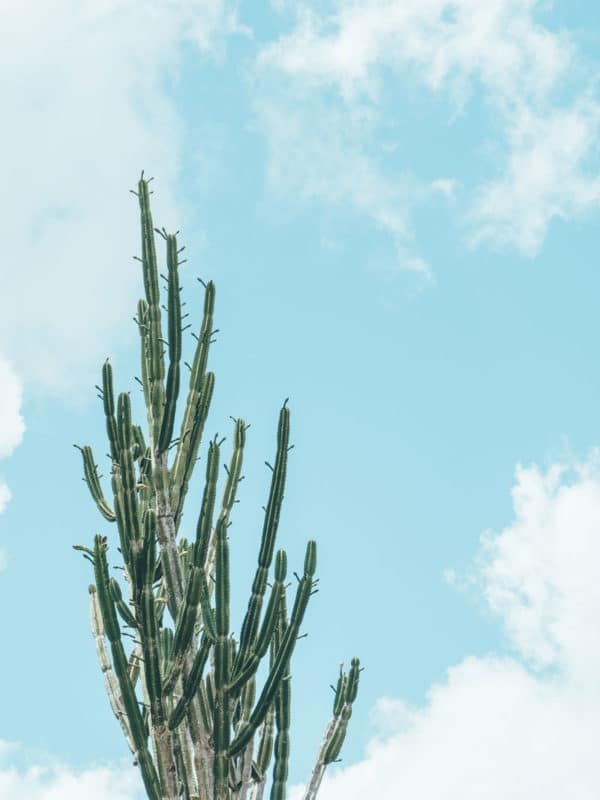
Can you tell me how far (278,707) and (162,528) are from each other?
126cm

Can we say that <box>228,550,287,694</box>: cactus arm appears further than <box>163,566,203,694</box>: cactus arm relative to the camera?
Yes

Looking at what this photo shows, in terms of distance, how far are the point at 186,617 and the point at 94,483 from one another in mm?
1514

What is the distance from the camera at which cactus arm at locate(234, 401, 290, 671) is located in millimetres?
5980

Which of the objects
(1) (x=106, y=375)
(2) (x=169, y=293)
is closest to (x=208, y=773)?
(1) (x=106, y=375)

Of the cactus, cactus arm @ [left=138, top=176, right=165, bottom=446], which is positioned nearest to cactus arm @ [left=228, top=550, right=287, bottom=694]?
the cactus

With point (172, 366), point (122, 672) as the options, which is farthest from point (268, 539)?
point (172, 366)

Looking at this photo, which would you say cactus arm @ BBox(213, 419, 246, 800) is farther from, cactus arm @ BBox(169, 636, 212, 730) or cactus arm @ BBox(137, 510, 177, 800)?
cactus arm @ BBox(137, 510, 177, 800)

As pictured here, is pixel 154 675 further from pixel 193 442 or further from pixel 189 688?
pixel 193 442

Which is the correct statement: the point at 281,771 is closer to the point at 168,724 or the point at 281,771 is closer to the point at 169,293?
the point at 168,724

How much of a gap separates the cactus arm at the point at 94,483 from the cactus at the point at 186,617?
0.01 meters

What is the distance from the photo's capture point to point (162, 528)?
6.47m

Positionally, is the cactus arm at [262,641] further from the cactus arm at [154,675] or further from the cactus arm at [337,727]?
the cactus arm at [337,727]

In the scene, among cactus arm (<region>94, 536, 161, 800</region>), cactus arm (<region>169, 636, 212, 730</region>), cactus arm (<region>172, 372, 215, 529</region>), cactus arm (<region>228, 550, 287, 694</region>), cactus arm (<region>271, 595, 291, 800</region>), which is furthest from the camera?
cactus arm (<region>172, 372, 215, 529</region>)

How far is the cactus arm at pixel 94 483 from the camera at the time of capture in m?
6.88
